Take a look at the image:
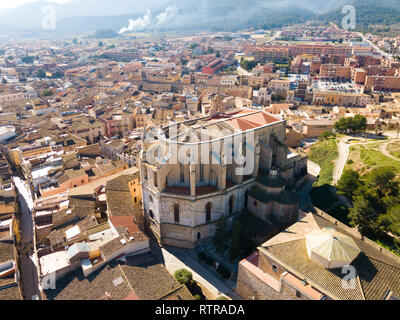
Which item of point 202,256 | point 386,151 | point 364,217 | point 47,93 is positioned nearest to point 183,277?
point 202,256

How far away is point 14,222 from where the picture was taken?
40188mm

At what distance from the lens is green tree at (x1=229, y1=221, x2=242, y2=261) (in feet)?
108

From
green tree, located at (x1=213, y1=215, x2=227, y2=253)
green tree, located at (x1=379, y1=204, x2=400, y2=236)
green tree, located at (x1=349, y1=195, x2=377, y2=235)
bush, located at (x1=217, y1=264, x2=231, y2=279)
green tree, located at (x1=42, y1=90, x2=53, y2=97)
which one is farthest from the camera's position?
green tree, located at (x1=42, y1=90, x2=53, y2=97)

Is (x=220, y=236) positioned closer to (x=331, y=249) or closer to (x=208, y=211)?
(x=208, y=211)

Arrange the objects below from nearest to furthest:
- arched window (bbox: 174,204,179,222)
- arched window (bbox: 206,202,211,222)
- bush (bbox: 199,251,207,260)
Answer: bush (bbox: 199,251,207,260) → arched window (bbox: 174,204,179,222) → arched window (bbox: 206,202,211,222)

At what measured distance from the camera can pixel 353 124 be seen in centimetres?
6122

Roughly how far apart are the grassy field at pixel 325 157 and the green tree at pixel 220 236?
789 inches

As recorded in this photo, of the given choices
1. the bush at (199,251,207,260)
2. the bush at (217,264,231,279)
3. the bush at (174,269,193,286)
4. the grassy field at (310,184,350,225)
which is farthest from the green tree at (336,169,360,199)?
the bush at (174,269,193,286)

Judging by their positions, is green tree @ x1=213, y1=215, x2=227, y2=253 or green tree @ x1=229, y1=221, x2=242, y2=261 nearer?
green tree @ x1=229, y1=221, x2=242, y2=261

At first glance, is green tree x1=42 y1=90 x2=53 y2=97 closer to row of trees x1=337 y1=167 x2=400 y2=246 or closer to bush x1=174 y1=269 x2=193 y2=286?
bush x1=174 y1=269 x2=193 y2=286

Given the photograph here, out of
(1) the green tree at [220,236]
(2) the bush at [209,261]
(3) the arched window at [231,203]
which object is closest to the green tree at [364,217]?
(3) the arched window at [231,203]

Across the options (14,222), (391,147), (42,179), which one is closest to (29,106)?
(42,179)

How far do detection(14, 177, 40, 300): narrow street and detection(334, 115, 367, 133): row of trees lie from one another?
198 ft

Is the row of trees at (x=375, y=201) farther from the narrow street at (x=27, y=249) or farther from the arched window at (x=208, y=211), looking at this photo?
the narrow street at (x=27, y=249)
